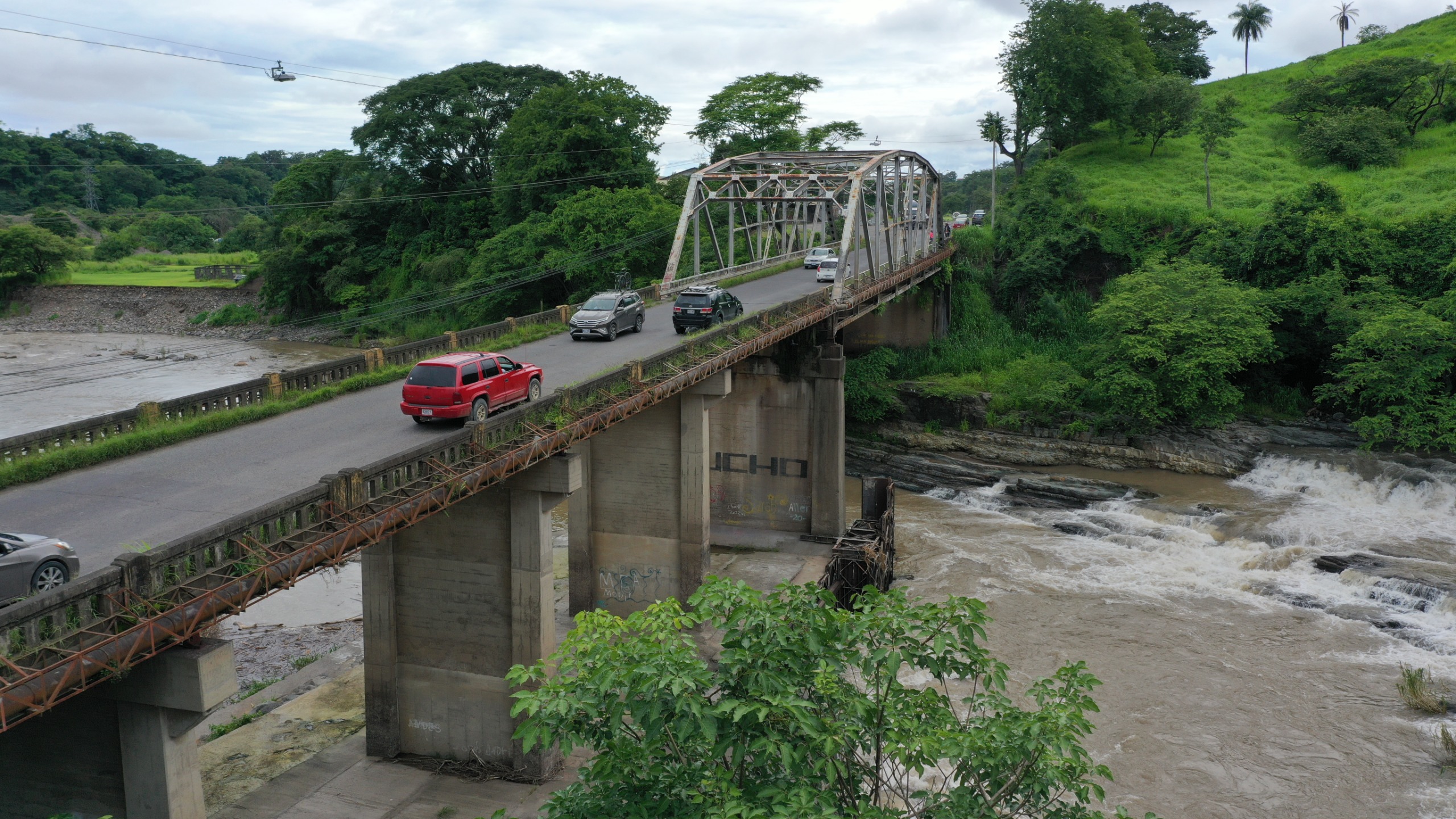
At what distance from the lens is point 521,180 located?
7044cm

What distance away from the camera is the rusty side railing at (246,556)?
1069cm

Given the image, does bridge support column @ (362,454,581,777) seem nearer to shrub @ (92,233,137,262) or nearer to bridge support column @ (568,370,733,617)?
bridge support column @ (568,370,733,617)

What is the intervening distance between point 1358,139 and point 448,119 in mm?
63204

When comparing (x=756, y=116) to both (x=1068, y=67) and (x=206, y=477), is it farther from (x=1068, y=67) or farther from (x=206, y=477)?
(x=206, y=477)

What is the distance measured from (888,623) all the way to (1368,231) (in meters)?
50.3

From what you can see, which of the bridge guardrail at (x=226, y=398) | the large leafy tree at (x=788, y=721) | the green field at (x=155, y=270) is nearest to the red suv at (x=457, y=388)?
the bridge guardrail at (x=226, y=398)

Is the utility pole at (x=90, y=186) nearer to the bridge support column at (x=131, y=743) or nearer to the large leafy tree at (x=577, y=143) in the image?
the large leafy tree at (x=577, y=143)

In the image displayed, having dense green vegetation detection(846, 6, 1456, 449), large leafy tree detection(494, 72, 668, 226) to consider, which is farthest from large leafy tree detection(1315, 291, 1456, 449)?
large leafy tree detection(494, 72, 668, 226)

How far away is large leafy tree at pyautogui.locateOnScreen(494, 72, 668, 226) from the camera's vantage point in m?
67.8

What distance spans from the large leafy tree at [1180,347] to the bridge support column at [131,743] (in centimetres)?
4183

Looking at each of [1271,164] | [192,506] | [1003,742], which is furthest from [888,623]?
[1271,164]

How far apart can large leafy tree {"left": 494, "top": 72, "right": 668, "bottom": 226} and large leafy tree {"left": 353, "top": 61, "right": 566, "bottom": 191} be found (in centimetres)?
1116

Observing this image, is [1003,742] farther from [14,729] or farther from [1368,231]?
[1368,231]

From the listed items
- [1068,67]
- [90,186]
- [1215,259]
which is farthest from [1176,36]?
[90,186]
